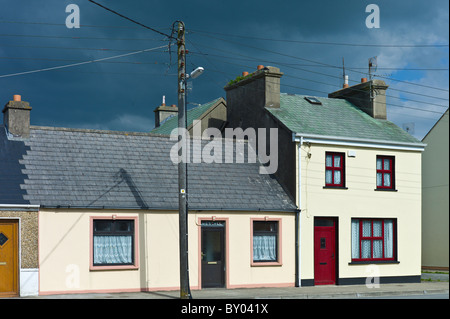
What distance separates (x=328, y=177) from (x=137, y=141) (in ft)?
24.9

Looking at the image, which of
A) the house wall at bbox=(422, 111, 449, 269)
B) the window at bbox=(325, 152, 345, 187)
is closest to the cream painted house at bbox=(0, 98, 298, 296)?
the window at bbox=(325, 152, 345, 187)

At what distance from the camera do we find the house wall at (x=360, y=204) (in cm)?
2430

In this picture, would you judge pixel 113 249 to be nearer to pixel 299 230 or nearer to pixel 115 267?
pixel 115 267

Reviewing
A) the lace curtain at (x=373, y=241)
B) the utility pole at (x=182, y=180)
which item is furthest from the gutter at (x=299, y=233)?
the utility pole at (x=182, y=180)

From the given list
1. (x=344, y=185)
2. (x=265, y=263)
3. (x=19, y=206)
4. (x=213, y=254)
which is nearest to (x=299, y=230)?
(x=265, y=263)

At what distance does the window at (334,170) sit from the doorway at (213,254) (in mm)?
4970

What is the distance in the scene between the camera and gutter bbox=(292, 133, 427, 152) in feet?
79.8

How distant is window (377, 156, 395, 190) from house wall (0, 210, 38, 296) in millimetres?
13783

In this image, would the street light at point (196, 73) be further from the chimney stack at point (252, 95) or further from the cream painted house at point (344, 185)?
the chimney stack at point (252, 95)

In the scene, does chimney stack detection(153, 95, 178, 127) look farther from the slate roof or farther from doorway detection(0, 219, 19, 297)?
doorway detection(0, 219, 19, 297)

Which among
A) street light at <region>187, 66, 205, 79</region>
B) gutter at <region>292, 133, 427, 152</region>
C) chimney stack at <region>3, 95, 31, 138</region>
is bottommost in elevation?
gutter at <region>292, 133, 427, 152</region>

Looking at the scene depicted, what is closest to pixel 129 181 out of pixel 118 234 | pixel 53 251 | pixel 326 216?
pixel 118 234

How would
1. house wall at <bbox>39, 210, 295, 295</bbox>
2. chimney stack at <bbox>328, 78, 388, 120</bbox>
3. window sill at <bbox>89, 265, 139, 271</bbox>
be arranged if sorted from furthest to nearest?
chimney stack at <bbox>328, 78, 388, 120</bbox>, window sill at <bbox>89, 265, 139, 271</bbox>, house wall at <bbox>39, 210, 295, 295</bbox>
